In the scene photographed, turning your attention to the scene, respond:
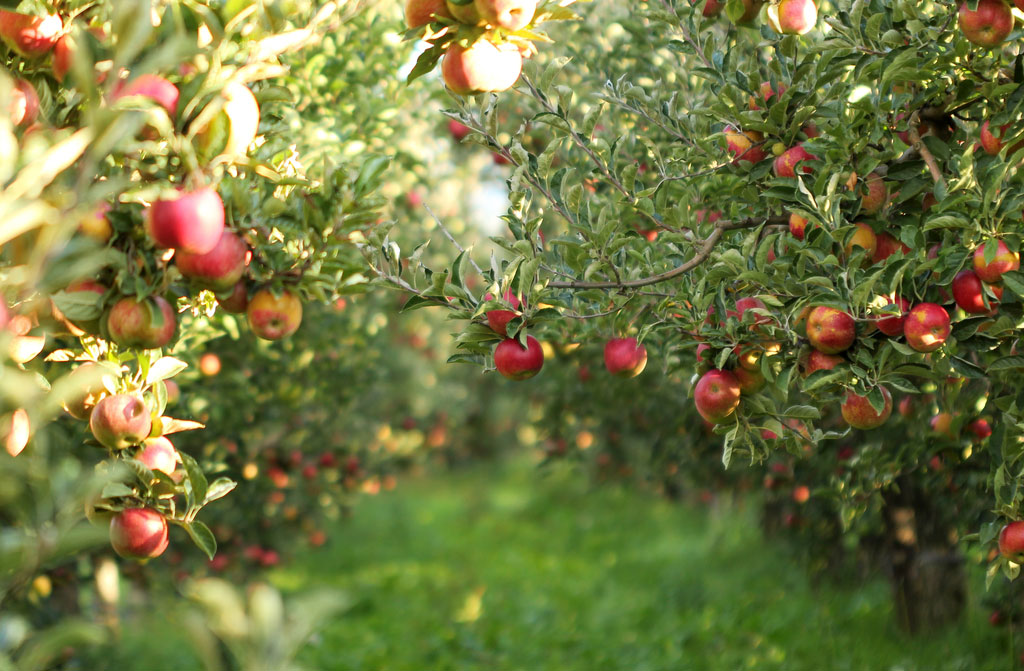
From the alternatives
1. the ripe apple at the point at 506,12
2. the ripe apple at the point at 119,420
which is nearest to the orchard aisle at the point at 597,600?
the ripe apple at the point at 119,420

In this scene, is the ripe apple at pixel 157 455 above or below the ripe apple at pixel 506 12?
below

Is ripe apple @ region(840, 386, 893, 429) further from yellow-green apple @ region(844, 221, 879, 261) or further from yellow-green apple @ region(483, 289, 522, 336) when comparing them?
yellow-green apple @ region(483, 289, 522, 336)

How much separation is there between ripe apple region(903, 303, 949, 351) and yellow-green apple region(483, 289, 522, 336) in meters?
0.98

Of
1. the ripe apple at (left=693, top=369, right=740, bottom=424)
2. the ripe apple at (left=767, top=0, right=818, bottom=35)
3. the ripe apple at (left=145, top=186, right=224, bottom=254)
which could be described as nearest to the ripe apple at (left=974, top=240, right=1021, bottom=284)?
the ripe apple at (left=693, top=369, right=740, bottom=424)

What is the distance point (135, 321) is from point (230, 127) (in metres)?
0.44

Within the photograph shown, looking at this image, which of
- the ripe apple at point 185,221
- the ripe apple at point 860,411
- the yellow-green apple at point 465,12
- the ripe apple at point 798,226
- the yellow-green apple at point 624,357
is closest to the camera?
the ripe apple at point 185,221

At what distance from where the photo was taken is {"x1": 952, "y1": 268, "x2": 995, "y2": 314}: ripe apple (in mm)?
2186

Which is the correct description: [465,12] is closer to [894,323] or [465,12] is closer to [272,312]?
[272,312]

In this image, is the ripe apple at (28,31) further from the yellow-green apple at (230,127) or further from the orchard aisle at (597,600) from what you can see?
the orchard aisle at (597,600)

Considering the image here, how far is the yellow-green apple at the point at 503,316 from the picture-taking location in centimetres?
232

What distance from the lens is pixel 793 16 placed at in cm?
234

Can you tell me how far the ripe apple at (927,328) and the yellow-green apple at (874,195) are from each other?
45 centimetres

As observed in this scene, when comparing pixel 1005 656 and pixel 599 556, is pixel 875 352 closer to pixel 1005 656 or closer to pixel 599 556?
pixel 1005 656

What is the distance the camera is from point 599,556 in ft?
30.7
